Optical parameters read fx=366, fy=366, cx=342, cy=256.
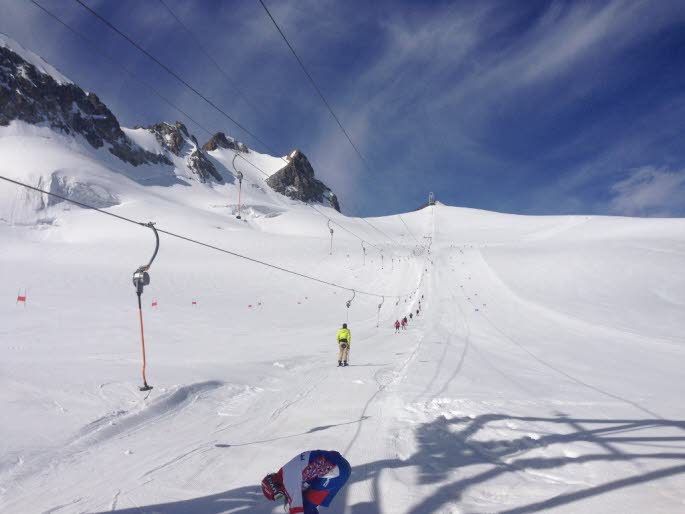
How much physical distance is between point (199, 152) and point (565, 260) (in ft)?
444

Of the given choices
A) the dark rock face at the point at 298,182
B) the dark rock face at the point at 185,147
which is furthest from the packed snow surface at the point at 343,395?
the dark rock face at the point at 298,182

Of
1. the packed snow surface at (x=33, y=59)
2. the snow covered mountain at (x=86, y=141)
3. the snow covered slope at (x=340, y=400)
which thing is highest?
the packed snow surface at (x=33, y=59)

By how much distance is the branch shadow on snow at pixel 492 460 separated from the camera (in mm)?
3839

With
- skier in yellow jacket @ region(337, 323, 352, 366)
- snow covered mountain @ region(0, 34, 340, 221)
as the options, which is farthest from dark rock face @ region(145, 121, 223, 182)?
skier in yellow jacket @ region(337, 323, 352, 366)

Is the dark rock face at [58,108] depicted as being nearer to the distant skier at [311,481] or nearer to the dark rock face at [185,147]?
the dark rock face at [185,147]

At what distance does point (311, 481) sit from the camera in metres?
3.35

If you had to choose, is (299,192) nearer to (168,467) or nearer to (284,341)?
(284,341)

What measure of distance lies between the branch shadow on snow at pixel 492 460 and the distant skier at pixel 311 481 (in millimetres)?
592

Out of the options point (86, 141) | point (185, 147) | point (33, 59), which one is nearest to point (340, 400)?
point (86, 141)

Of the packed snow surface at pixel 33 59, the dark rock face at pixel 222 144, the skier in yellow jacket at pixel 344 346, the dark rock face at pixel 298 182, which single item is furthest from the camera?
the dark rock face at pixel 222 144

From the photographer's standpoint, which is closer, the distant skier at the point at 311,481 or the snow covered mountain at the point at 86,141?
the distant skier at the point at 311,481

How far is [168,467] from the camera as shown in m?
4.62

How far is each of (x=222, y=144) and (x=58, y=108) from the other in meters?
77.1

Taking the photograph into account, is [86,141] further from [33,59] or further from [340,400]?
[340,400]
